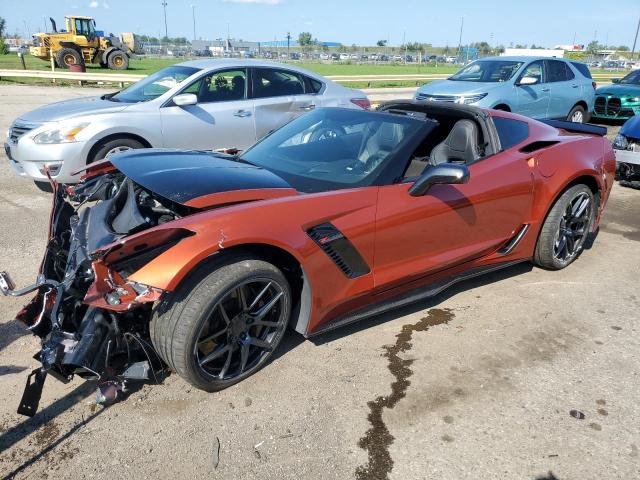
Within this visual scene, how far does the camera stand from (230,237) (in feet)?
8.25

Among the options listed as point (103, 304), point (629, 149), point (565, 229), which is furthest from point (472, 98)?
point (103, 304)

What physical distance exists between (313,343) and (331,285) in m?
0.56

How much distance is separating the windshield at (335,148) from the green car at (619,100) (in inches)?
455

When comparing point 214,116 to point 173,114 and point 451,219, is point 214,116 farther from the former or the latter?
point 451,219

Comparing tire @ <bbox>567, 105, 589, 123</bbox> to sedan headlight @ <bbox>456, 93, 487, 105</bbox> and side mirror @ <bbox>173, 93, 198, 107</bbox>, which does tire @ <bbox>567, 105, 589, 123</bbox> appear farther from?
side mirror @ <bbox>173, 93, 198, 107</bbox>

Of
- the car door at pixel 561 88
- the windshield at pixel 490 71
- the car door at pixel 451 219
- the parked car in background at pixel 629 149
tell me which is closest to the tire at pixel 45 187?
the car door at pixel 451 219

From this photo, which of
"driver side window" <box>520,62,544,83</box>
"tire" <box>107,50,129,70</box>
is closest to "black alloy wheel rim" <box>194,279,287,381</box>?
"driver side window" <box>520,62,544,83</box>

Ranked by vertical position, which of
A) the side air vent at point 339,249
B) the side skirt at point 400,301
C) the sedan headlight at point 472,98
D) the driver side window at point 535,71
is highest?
the driver side window at point 535,71

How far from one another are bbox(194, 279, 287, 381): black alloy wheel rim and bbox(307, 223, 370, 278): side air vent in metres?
0.34

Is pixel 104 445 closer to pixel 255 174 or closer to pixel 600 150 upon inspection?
pixel 255 174

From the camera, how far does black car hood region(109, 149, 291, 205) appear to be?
9.20ft

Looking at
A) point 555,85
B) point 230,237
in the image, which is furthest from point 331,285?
point 555,85

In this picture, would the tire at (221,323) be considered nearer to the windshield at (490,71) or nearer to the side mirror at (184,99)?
the side mirror at (184,99)

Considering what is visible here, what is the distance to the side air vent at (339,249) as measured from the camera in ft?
9.32
